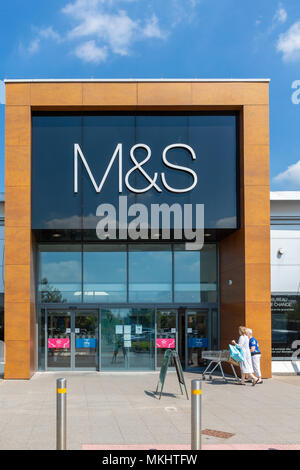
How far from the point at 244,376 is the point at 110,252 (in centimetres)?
612

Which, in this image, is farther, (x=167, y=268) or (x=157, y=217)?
(x=167, y=268)

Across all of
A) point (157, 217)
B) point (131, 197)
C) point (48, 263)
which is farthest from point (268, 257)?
point (48, 263)

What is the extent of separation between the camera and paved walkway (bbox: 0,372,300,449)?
7.64m

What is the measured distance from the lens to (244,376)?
44.4ft

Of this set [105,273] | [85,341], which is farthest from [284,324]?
[85,341]

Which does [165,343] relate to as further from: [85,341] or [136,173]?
[136,173]

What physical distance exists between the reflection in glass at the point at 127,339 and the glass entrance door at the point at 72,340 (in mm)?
341

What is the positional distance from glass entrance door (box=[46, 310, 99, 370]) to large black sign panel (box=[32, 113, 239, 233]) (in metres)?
3.50

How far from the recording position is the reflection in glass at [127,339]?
1636 centimetres

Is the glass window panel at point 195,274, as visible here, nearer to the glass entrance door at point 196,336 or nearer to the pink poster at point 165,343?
the glass entrance door at point 196,336

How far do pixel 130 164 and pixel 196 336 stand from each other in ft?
20.3

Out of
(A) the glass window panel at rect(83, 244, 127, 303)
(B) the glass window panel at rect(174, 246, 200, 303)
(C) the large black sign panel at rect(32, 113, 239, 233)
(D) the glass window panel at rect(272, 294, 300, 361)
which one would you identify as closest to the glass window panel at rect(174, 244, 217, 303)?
(B) the glass window panel at rect(174, 246, 200, 303)

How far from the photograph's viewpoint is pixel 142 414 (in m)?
9.55
